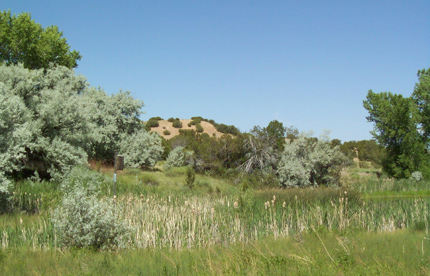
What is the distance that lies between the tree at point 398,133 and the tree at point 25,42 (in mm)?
31887

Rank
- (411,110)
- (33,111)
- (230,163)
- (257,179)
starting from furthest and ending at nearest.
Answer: (411,110), (230,163), (257,179), (33,111)

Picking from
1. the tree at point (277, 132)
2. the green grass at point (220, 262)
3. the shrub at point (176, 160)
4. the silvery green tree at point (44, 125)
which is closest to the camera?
the green grass at point (220, 262)

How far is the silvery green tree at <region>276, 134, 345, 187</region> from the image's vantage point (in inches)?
1019

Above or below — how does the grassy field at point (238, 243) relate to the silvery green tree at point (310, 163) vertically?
below

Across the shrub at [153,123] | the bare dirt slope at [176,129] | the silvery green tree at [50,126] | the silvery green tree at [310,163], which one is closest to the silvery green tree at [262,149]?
the silvery green tree at [310,163]

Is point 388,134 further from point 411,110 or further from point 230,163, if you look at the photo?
point 230,163

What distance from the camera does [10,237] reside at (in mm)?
9211

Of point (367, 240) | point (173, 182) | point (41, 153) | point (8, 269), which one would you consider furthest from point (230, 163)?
point (8, 269)

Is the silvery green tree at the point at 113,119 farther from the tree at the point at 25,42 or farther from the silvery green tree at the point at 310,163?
the silvery green tree at the point at 310,163

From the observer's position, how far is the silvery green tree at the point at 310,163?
→ 84.9 feet

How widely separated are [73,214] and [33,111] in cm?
1328

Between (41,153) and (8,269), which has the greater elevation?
(41,153)

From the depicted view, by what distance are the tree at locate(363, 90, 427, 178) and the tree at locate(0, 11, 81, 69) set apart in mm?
31887

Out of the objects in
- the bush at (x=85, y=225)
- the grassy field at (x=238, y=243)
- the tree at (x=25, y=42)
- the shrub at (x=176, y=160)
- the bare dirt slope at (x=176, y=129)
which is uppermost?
the tree at (x=25, y=42)
